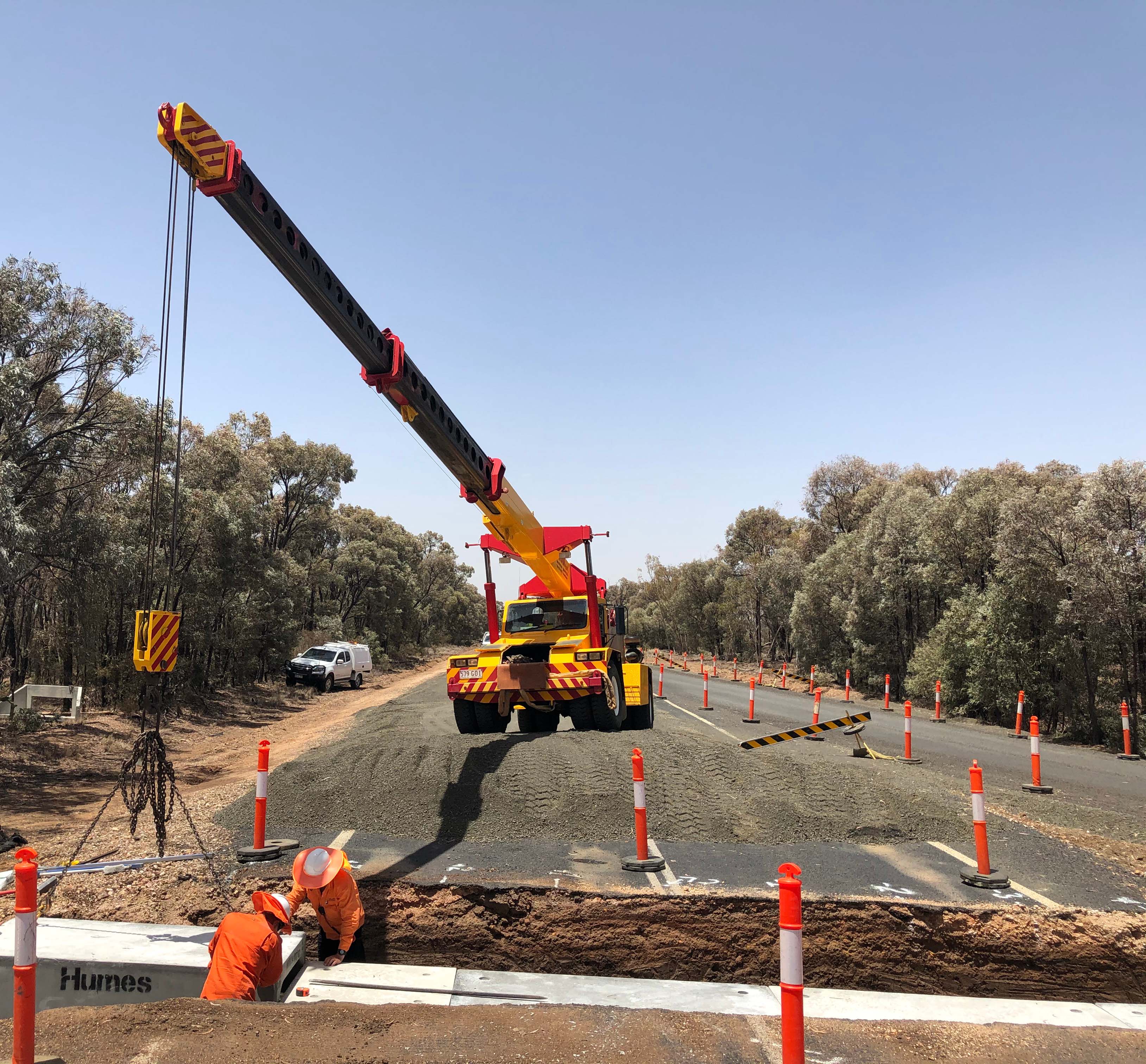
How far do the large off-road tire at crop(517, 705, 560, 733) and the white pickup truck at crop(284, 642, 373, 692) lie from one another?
75.7 feet

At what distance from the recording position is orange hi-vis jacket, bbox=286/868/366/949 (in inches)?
232

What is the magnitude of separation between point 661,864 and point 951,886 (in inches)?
102

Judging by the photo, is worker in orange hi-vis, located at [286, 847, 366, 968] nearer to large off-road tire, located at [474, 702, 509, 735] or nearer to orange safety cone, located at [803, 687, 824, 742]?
large off-road tire, located at [474, 702, 509, 735]

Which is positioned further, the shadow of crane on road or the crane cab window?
the crane cab window

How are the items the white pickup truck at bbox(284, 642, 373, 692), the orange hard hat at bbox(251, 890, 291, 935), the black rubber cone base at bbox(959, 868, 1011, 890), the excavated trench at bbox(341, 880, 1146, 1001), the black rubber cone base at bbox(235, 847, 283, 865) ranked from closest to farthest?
the orange hard hat at bbox(251, 890, 291, 935) < the excavated trench at bbox(341, 880, 1146, 1001) < the black rubber cone base at bbox(959, 868, 1011, 890) < the black rubber cone base at bbox(235, 847, 283, 865) < the white pickup truck at bbox(284, 642, 373, 692)

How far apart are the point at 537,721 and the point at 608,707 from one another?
2336 millimetres

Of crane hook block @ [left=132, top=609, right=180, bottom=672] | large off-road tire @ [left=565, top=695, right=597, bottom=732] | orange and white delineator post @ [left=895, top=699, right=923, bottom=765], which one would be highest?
crane hook block @ [left=132, top=609, right=180, bottom=672]

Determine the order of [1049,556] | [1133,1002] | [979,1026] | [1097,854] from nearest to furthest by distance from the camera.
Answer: [979,1026]
[1133,1002]
[1097,854]
[1049,556]

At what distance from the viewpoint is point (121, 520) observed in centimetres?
2094

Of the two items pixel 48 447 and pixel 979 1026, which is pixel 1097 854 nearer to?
pixel 979 1026

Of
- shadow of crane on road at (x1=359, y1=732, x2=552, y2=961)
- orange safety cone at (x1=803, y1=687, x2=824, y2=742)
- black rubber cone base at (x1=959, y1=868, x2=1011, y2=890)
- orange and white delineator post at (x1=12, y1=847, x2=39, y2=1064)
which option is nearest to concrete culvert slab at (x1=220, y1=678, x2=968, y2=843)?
shadow of crane on road at (x1=359, y1=732, x2=552, y2=961)

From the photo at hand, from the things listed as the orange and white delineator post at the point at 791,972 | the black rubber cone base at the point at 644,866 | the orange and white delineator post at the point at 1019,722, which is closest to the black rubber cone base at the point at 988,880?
the black rubber cone base at the point at 644,866

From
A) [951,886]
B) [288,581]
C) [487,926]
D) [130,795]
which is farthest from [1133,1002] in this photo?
[288,581]

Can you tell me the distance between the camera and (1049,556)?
22.8 m
